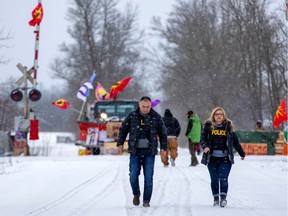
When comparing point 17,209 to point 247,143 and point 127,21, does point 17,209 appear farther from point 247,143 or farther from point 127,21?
point 127,21

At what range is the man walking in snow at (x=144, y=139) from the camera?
9.86 m

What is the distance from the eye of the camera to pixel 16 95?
24359 mm

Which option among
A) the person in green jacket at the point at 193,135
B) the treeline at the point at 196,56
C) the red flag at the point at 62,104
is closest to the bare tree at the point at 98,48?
the treeline at the point at 196,56

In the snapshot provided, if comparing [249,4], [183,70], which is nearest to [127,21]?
[183,70]

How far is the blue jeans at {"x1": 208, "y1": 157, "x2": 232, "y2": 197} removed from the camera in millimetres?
10039

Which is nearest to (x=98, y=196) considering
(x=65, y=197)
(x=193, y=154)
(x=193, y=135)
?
(x=65, y=197)

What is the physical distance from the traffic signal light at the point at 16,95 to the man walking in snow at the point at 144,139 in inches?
586

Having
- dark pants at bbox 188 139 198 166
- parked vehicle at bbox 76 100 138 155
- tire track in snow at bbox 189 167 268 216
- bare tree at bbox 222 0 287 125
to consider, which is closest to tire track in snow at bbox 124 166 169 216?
tire track in snow at bbox 189 167 268 216

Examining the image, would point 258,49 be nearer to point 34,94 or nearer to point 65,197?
point 34,94

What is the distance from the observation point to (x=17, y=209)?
958 centimetres

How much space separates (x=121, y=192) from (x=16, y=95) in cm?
1343

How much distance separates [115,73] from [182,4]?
25.6 ft

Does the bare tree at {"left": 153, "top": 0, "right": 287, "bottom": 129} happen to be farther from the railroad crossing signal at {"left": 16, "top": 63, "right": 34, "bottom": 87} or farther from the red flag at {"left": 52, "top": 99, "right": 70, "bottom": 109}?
the railroad crossing signal at {"left": 16, "top": 63, "right": 34, "bottom": 87}

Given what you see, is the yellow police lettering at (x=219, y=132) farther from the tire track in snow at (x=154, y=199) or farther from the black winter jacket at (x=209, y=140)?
the tire track in snow at (x=154, y=199)
